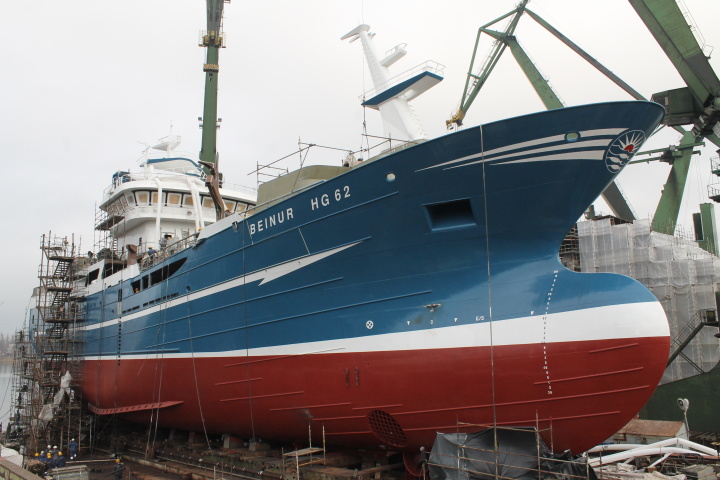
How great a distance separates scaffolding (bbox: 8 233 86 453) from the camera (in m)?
16.7

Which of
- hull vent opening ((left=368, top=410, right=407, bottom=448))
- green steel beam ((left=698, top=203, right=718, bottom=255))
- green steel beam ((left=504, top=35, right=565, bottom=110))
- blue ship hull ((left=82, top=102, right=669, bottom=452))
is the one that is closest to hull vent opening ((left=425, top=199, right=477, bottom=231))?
blue ship hull ((left=82, top=102, right=669, bottom=452))

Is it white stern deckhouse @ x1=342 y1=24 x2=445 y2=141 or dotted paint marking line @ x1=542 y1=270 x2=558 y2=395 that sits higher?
white stern deckhouse @ x1=342 y1=24 x2=445 y2=141

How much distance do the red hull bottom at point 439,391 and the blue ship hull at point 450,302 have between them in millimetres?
20

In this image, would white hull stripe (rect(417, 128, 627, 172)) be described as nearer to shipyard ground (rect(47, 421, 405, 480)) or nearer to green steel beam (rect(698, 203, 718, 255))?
shipyard ground (rect(47, 421, 405, 480))

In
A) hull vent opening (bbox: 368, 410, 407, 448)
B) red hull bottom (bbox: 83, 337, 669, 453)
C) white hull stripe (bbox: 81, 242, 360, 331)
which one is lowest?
hull vent opening (bbox: 368, 410, 407, 448)

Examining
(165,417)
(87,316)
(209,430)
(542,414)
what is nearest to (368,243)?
(542,414)

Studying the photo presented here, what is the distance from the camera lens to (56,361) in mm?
18891

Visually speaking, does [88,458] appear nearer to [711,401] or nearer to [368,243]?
[368,243]

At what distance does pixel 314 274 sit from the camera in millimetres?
8836

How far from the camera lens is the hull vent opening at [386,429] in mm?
7871

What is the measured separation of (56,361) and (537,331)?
1783 centimetres

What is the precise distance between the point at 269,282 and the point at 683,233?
69.2ft

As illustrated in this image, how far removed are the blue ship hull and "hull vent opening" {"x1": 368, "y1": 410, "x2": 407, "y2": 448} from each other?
24 mm

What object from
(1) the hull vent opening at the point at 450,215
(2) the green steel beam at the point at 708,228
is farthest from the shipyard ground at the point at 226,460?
(2) the green steel beam at the point at 708,228
